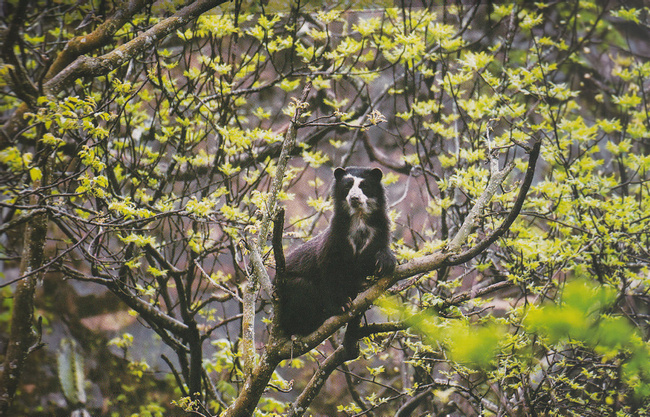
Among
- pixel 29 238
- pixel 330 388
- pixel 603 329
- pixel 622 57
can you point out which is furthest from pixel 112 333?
pixel 622 57

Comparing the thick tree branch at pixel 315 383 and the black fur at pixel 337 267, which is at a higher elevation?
the black fur at pixel 337 267

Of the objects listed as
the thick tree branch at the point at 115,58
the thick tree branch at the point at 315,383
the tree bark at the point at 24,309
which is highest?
the thick tree branch at the point at 115,58

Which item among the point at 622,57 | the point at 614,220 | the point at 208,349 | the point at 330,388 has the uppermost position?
the point at 622,57

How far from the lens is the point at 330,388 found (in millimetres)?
6422

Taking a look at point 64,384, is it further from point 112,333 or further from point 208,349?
point 208,349

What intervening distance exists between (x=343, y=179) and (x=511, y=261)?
1827 millimetres

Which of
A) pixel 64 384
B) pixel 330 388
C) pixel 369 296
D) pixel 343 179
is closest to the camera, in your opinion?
pixel 369 296

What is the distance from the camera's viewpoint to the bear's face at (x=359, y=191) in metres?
3.16

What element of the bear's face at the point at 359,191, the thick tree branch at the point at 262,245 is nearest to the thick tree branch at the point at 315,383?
the thick tree branch at the point at 262,245

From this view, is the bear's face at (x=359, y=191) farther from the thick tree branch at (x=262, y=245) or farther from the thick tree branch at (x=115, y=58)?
the thick tree branch at (x=115, y=58)

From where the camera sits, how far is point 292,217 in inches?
204

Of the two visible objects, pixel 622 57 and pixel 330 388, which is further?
pixel 622 57

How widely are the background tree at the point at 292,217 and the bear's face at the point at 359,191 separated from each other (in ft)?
1.45

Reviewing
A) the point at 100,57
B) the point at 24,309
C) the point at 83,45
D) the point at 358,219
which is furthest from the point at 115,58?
the point at 358,219
